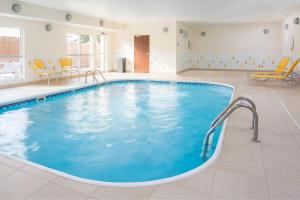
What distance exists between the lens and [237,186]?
2.35 metres

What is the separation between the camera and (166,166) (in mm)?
3434

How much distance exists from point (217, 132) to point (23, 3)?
656 centimetres

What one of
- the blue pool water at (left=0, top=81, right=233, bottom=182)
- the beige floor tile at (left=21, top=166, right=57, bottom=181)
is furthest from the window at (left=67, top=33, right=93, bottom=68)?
the beige floor tile at (left=21, top=166, right=57, bottom=181)

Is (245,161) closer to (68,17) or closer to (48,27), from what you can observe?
(68,17)

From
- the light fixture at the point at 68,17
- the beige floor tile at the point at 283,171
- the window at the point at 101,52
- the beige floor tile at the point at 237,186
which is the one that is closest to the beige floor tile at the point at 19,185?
the beige floor tile at the point at 237,186

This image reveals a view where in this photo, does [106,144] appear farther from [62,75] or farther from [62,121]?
[62,75]

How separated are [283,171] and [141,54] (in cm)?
1147

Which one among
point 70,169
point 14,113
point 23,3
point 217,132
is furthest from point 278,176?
point 23,3

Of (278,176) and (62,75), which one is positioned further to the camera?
(62,75)

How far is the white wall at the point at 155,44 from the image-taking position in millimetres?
12688

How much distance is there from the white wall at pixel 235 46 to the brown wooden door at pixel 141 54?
3245 millimetres

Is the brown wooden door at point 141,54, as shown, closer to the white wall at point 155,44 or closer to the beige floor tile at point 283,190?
the white wall at point 155,44

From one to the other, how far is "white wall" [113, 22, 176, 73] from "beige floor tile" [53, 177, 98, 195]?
1085cm

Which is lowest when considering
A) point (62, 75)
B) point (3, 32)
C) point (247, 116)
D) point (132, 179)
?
point (132, 179)
